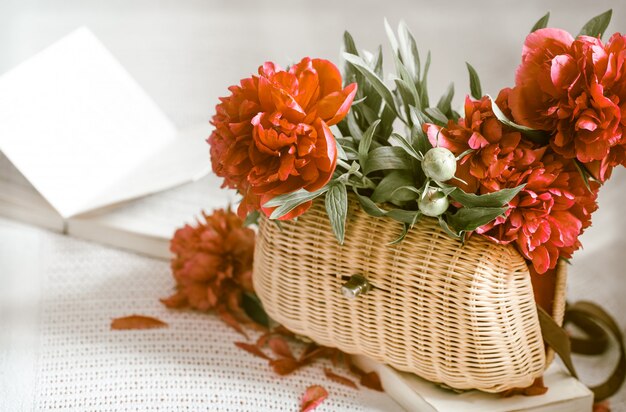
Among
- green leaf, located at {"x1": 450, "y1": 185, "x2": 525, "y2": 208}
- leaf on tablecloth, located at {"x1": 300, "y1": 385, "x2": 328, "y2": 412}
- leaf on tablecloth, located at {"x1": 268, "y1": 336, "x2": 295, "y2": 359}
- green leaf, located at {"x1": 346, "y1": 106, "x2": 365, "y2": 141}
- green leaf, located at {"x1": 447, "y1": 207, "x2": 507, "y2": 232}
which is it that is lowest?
leaf on tablecloth, located at {"x1": 300, "y1": 385, "x2": 328, "y2": 412}

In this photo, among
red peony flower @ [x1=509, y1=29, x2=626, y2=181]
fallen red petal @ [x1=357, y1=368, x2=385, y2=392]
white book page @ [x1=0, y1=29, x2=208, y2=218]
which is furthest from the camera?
white book page @ [x1=0, y1=29, x2=208, y2=218]

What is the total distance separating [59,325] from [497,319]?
470mm

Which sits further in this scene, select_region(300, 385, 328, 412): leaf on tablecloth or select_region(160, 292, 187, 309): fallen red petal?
select_region(160, 292, 187, 309): fallen red petal

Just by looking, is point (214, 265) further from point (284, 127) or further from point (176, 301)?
point (284, 127)

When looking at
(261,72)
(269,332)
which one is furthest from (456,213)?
(269,332)

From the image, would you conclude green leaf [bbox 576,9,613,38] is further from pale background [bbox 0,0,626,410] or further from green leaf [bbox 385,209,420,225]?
pale background [bbox 0,0,626,410]

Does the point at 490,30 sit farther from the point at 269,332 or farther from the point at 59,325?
the point at 59,325

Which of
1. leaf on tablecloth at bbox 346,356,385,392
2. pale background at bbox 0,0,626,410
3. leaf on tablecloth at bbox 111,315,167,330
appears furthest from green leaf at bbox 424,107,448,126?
pale background at bbox 0,0,626,410

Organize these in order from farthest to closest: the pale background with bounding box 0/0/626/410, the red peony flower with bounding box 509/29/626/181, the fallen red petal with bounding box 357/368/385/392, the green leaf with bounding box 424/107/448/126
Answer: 1. the pale background with bounding box 0/0/626/410
2. the fallen red petal with bounding box 357/368/385/392
3. the green leaf with bounding box 424/107/448/126
4. the red peony flower with bounding box 509/29/626/181

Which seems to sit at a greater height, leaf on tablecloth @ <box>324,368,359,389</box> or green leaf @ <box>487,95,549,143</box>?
green leaf @ <box>487,95,549,143</box>

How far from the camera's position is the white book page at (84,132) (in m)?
0.98

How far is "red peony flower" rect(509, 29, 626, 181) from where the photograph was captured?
0.61m

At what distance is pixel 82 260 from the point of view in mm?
993

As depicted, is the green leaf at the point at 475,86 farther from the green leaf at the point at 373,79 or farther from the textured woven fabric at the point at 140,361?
the textured woven fabric at the point at 140,361
